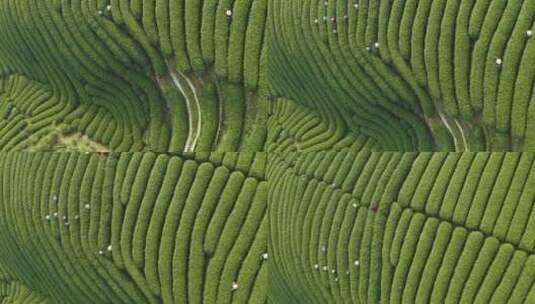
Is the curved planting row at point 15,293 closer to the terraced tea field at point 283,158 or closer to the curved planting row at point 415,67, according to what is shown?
the terraced tea field at point 283,158

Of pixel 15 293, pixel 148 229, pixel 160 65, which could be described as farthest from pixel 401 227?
pixel 15 293

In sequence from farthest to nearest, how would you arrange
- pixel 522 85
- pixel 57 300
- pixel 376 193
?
pixel 57 300, pixel 376 193, pixel 522 85

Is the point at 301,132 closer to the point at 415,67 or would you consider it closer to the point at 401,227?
the point at 415,67

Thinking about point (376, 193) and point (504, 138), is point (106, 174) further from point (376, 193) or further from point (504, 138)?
point (504, 138)

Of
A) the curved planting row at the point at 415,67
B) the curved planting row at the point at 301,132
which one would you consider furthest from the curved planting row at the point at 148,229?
the curved planting row at the point at 415,67

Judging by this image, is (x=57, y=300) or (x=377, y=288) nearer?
(x=377, y=288)

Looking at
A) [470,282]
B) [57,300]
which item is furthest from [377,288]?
[57,300]

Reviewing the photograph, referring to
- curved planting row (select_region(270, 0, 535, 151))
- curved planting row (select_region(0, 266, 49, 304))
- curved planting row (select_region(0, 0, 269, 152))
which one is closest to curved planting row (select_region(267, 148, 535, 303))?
curved planting row (select_region(270, 0, 535, 151))
